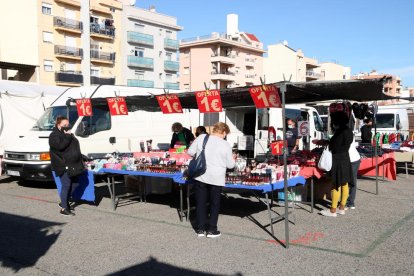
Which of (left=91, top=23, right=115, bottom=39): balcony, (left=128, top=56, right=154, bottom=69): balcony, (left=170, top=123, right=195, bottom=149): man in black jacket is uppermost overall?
(left=91, top=23, right=115, bottom=39): balcony

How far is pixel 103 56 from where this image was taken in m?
47.1

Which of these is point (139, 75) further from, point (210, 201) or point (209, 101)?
point (210, 201)

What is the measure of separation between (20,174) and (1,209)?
7.76ft

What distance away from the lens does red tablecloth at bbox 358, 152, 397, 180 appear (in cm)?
1012

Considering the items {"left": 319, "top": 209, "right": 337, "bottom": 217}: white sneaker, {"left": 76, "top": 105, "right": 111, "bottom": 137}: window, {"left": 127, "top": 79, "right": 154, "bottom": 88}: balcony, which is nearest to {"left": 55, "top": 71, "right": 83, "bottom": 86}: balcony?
{"left": 127, "top": 79, "right": 154, "bottom": 88}: balcony

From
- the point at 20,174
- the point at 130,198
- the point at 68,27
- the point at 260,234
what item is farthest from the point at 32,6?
the point at 260,234

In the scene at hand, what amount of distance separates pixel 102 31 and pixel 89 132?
3846 cm

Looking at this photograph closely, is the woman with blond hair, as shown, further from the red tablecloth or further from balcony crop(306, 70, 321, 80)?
balcony crop(306, 70, 321, 80)

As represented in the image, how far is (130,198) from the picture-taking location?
8852 millimetres

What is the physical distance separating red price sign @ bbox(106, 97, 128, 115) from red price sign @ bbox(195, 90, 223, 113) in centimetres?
228

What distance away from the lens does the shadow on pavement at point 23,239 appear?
5258mm

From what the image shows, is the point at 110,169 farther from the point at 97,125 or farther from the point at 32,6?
the point at 32,6

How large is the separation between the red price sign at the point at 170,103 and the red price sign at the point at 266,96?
244 cm

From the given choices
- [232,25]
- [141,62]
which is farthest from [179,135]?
[232,25]
